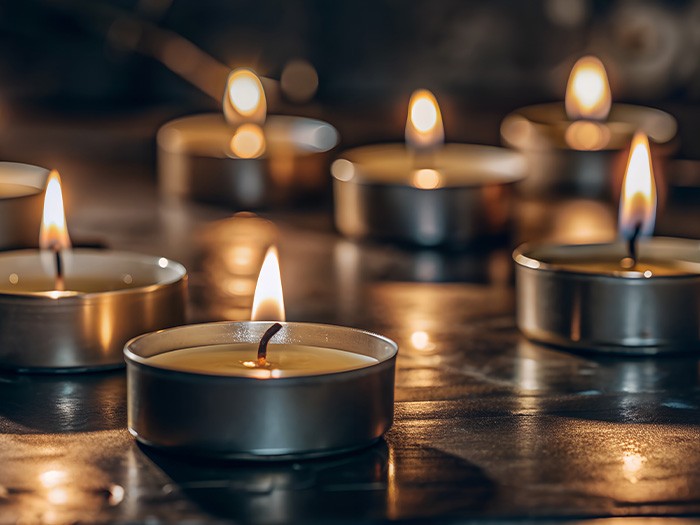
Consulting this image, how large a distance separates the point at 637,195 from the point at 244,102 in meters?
1.00

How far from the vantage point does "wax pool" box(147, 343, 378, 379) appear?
980mm

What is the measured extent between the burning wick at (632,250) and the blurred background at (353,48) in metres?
1.79

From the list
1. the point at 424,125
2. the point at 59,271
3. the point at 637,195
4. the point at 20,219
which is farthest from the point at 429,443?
the point at 424,125

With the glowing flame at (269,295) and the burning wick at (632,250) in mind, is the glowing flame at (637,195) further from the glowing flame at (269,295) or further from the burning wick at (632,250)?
the glowing flame at (269,295)

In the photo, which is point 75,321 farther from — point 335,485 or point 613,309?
point 613,309

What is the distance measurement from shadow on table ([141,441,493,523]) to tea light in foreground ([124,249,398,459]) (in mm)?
11

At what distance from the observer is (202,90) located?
3.28 metres

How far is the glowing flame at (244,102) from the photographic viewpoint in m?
2.23

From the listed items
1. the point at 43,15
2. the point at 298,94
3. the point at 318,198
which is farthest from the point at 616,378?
the point at 43,15

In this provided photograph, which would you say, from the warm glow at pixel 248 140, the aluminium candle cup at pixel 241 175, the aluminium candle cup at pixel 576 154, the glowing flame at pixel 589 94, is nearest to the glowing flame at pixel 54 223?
the aluminium candle cup at pixel 241 175

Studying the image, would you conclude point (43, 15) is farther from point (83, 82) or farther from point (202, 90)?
point (202, 90)

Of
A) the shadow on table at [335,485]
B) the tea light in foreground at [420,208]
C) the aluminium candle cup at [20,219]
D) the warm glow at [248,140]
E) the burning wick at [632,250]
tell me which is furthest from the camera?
the warm glow at [248,140]

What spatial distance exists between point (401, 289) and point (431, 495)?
680 mm

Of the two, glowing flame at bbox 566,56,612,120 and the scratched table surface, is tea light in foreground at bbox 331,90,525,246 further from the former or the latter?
glowing flame at bbox 566,56,612,120
